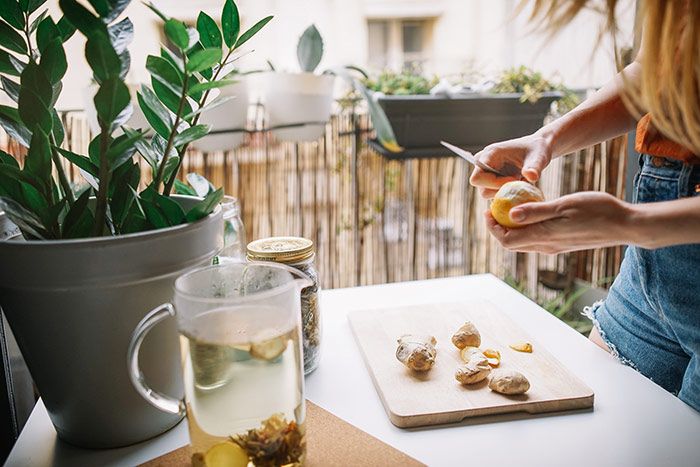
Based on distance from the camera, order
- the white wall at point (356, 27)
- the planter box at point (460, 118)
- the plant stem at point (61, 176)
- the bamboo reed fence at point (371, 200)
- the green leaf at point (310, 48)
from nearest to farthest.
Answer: the plant stem at point (61, 176), the green leaf at point (310, 48), the planter box at point (460, 118), the bamboo reed fence at point (371, 200), the white wall at point (356, 27)

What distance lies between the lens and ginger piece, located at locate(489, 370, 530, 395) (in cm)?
73

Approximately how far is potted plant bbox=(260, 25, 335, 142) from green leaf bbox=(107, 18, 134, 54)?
3.08 ft

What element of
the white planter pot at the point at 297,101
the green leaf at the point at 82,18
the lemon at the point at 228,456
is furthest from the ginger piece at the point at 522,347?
the white planter pot at the point at 297,101

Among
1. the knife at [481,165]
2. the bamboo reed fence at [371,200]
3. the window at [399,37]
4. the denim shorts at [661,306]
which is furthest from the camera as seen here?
the window at [399,37]

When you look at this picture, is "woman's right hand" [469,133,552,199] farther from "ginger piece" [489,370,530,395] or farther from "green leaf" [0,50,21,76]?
"green leaf" [0,50,21,76]

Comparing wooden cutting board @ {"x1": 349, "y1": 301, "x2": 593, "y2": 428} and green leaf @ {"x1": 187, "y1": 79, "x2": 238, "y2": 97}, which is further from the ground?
green leaf @ {"x1": 187, "y1": 79, "x2": 238, "y2": 97}

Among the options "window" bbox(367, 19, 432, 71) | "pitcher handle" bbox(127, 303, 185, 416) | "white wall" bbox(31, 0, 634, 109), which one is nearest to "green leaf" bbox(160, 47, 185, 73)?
"pitcher handle" bbox(127, 303, 185, 416)

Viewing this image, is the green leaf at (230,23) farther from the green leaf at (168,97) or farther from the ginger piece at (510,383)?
the ginger piece at (510,383)

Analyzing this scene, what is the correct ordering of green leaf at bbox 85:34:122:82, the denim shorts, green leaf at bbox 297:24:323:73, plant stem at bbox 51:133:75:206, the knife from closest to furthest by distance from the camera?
1. green leaf at bbox 85:34:122:82
2. plant stem at bbox 51:133:75:206
3. the denim shorts
4. the knife
5. green leaf at bbox 297:24:323:73

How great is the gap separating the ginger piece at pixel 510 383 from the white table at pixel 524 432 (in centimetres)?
3

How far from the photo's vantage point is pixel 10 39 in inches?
25.1

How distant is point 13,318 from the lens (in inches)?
24.2

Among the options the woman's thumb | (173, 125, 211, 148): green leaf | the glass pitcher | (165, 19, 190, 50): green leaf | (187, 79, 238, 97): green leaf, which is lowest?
the glass pitcher

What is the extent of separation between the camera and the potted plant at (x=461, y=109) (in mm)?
1729
